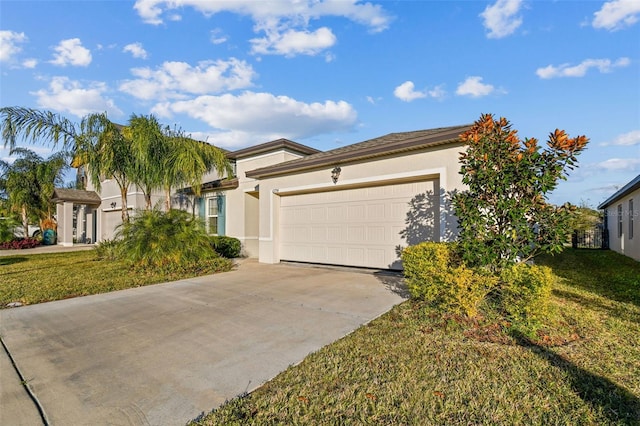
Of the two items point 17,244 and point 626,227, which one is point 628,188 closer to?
point 626,227

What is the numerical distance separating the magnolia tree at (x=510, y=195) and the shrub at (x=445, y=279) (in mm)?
279

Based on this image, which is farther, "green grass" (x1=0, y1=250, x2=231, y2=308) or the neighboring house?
the neighboring house

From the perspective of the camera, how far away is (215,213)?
14633 millimetres

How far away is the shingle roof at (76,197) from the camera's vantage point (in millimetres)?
19903

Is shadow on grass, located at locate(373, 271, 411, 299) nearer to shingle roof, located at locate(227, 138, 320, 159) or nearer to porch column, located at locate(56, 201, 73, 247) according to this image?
shingle roof, located at locate(227, 138, 320, 159)

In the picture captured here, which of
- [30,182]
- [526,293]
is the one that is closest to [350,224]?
[526,293]

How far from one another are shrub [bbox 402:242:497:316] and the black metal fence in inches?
736

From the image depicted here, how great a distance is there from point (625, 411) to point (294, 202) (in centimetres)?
913

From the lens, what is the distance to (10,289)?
7.39 m

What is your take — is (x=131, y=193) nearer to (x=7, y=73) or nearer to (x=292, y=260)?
(x=7, y=73)

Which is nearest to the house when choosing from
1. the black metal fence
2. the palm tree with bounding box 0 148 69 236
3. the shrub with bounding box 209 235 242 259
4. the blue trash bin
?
the shrub with bounding box 209 235 242 259

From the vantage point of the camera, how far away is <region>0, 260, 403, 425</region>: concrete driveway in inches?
105

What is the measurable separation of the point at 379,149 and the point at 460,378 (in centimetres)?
606

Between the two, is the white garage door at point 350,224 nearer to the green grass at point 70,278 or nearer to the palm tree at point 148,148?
the green grass at point 70,278
